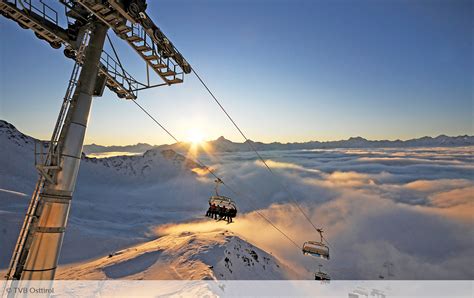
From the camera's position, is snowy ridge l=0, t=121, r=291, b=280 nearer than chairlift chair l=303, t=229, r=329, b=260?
No

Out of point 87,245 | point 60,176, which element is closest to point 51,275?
point 60,176

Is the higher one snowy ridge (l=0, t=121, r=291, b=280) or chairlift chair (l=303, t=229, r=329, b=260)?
chairlift chair (l=303, t=229, r=329, b=260)

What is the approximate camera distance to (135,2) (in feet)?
31.1

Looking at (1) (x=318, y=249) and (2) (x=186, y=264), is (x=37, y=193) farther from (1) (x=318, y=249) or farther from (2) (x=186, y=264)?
(2) (x=186, y=264)

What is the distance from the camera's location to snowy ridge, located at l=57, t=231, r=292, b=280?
39875 mm

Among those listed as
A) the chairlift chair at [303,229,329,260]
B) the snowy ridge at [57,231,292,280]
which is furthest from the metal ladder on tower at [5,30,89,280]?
the snowy ridge at [57,231,292,280]

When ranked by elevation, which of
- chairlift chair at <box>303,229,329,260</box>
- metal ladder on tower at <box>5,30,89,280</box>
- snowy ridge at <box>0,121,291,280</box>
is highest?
metal ladder on tower at <box>5,30,89,280</box>

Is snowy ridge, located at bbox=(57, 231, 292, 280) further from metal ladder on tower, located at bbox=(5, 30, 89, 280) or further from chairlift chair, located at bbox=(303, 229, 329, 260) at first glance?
metal ladder on tower, located at bbox=(5, 30, 89, 280)

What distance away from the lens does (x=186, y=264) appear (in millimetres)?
42406

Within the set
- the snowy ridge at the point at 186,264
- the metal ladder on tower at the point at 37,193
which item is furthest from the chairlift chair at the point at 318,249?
the metal ladder on tower at the point at 37,193

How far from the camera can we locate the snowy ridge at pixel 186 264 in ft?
131

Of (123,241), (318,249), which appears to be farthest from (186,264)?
(123,241)

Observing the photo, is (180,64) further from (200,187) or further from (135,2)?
(200,187)

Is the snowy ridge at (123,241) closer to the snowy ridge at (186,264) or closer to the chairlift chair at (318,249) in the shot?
the snowy ridge at (186,264)
